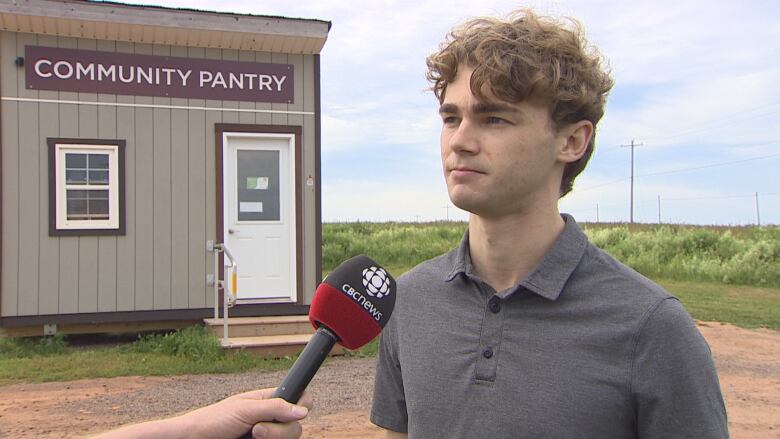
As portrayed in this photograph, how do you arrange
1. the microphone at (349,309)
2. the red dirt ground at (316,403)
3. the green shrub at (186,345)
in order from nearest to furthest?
the microphone at (349,309) → the red dirt ground at (316,403) → the green shrub at (186,345)

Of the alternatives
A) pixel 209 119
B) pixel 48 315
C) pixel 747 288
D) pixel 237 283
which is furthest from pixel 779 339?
pixel 48 315

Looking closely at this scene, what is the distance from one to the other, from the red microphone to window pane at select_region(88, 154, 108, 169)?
800 centimetres

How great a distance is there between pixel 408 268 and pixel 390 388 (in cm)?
1809

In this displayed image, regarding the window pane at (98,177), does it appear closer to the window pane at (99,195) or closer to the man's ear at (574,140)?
the window pane at (99,195)

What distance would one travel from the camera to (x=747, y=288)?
52.6ft

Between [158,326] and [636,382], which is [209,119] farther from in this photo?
[636,382]

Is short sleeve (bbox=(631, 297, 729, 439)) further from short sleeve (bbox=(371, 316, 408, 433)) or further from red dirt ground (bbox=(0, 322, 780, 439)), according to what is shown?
red dirt ground (bbox=(0, 322, 780, 439))

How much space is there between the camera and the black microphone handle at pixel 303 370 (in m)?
1.48

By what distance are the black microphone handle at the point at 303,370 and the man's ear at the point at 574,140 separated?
815 mm

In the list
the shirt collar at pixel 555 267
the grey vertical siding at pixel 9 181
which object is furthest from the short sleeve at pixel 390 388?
the grey vertical siding at pixel 9 181

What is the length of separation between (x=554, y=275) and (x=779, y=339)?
9.87 metres

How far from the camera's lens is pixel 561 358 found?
170cm

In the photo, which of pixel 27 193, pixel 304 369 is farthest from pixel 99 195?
pixel 304 369

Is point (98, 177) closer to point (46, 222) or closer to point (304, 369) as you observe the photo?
point (46, 222)
